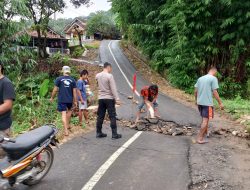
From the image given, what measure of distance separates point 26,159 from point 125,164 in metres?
2.19

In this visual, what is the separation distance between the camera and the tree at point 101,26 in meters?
75.4

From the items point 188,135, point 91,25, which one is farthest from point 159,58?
point 91,25

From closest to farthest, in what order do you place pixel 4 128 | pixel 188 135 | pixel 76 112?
1. pixel 4 128
2. pixel 188 135
3. pixel 76 112

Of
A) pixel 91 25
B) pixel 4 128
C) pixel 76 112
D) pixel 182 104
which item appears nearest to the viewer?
pixel 4 128

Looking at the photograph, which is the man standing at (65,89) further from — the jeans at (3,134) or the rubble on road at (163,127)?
the jeans at (3,134)

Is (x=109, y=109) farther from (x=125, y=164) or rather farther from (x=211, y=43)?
(x=211, y=43)

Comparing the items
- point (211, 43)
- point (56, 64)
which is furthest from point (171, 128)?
point (56, 64)

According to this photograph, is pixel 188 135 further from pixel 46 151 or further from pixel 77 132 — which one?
pixel 46 151

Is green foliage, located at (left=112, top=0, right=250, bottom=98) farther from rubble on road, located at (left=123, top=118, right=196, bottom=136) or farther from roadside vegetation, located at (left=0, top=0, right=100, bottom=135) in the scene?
rubble on road, located at (left=123, top=118, right=196, bottom=136)

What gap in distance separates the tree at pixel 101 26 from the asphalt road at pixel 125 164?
220ft

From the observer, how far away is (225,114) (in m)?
13.4

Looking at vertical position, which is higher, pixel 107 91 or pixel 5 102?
pixel 5 102

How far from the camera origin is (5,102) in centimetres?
547

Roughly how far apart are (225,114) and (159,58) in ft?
39.3
